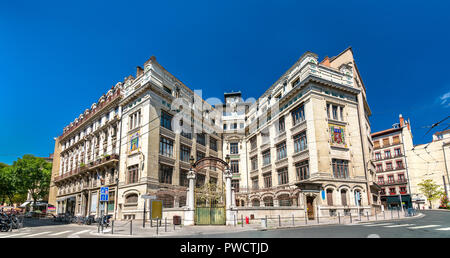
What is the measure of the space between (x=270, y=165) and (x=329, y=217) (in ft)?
41.5

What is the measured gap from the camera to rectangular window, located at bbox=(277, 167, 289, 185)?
34675 mm

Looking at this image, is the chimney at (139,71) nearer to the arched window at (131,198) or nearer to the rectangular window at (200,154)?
the rectangular window at (200,154)

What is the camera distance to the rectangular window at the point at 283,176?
114ft

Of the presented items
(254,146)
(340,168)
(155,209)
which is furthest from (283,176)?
(155,209)

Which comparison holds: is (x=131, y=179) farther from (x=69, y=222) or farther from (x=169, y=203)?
(x=69, y=222)

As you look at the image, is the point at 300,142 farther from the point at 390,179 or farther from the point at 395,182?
the point at 390,179

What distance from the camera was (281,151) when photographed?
3669 centimetres

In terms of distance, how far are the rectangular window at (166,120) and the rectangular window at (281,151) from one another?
15.2 meters

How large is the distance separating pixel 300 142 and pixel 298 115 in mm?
3501

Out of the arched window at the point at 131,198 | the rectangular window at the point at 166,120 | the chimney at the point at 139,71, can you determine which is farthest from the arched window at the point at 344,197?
the chimney at the point at 139,71

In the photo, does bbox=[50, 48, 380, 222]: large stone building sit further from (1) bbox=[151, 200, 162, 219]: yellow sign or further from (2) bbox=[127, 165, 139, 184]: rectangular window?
(1) bbox=[151, 200, 162, 219]: yellow sign

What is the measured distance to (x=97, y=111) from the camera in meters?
41.2
